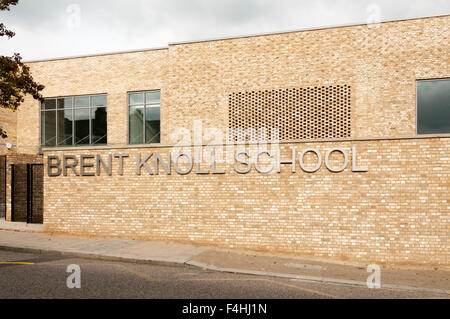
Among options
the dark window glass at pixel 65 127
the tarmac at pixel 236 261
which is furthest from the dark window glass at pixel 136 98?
the tarmac at pixel 236 261

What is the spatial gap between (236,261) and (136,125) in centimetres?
1036

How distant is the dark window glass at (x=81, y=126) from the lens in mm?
17391

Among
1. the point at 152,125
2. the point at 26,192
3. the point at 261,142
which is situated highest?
the point at 152,125

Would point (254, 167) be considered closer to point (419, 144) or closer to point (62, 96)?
point (419, 144)

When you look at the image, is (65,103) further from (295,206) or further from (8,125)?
(295,206)

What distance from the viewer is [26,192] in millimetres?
14969

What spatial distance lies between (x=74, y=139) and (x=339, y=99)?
13733 millimetres

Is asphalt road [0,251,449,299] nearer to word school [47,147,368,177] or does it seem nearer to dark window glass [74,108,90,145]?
word school [47,147,368,177]

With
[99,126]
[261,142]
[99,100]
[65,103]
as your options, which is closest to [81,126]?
[99,126]

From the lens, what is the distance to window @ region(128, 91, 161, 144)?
53.7 ft

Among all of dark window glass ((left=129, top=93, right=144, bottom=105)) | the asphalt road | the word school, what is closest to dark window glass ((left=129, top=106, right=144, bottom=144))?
dark window glass ((left=129, top=93, right=144, bottom=105))

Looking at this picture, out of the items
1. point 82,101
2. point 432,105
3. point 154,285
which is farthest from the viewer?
point 82,101

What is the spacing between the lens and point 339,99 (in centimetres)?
1320
